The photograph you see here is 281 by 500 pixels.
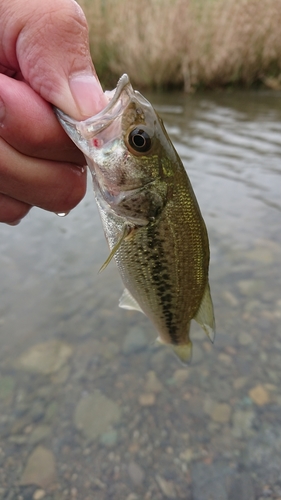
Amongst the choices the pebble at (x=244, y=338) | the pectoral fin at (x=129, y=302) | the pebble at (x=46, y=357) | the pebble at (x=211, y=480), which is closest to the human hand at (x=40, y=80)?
the pectoral fin at (x=129, y=302)

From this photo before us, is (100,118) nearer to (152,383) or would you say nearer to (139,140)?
(139,140)

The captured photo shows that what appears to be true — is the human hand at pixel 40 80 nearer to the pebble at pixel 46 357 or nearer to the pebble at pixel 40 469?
the pebble at pixel 40 469

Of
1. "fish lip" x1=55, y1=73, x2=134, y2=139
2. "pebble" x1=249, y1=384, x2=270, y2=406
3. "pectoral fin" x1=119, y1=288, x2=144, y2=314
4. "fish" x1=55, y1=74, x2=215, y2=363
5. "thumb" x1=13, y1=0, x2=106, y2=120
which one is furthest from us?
"pebble" x1=249, y1=384, x2=270, y2=406

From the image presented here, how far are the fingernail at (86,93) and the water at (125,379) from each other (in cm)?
243

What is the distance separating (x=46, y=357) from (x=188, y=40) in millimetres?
12164

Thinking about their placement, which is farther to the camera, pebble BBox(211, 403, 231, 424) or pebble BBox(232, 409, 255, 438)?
pebble BBox(211, 403, 231, 424)

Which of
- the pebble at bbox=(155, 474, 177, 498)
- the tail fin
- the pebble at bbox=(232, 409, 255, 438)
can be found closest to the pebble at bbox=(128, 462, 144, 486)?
the pebble at bbox=(155, 474, 177, 498)

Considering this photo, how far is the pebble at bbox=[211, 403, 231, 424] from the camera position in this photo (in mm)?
3137

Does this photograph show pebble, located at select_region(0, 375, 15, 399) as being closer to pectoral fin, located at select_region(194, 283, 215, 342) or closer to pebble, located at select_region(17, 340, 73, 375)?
pebble, located at select_region(17, 340, 73, 375)

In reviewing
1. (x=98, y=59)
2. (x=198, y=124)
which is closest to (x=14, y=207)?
(x=198, y=124)

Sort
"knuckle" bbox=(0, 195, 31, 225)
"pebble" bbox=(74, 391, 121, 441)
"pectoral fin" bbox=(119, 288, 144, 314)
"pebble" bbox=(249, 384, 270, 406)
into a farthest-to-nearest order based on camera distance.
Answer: "pebble" bbox=(249, 384, 270, 406) < "pebble" bbox=(74, 391, 121, 441) < "pectoral fin" bbox=(119, 288, 144, 314) < "knuckle" bbox=(0, 195, 31, 225)

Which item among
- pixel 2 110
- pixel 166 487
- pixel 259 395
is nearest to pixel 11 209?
pixel 2 110

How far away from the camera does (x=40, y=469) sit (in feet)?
9.22

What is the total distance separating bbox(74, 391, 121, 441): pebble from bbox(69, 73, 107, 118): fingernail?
243cm
